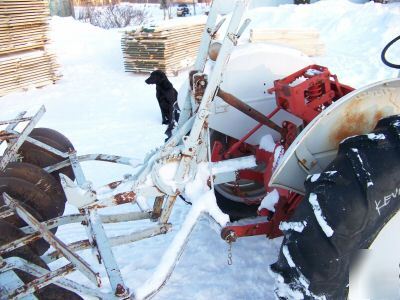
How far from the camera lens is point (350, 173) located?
5.57 feet

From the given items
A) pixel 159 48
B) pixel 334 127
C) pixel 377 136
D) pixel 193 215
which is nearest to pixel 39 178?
pixel 193 215

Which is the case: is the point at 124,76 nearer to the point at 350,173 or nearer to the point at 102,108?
the point at 102,108

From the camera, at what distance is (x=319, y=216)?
5.55 feet

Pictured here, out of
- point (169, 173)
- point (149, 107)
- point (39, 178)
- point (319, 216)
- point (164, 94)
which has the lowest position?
point (149, 107)

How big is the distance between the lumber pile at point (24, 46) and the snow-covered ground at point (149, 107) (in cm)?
37

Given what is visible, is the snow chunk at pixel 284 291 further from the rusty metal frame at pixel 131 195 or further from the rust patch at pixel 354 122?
the rust patch at pixel 354 122

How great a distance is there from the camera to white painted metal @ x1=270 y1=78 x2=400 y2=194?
1995 mm

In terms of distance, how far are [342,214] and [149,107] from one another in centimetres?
644

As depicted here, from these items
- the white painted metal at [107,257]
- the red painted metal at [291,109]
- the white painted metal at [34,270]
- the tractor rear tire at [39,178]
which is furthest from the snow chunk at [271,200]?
the tractor rear tire at [39,178]

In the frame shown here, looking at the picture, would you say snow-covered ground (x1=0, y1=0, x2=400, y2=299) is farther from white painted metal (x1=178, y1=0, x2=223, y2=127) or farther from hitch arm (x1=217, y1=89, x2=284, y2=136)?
white painted metal (x1=178, y1=0, x2=223, y2=127)

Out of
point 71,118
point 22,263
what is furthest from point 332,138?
point 71,118

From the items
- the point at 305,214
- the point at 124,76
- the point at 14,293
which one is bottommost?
the point at 124,76

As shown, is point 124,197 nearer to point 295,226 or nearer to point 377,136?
point 295,226

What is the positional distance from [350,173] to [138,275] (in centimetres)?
193
